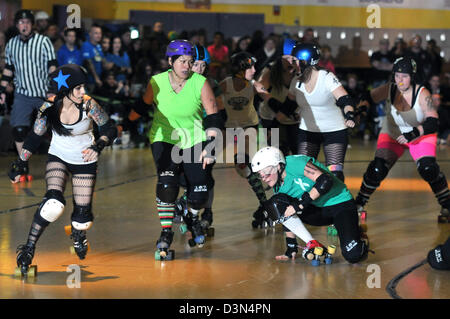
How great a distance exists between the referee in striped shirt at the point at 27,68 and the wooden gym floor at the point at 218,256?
0.71 metres

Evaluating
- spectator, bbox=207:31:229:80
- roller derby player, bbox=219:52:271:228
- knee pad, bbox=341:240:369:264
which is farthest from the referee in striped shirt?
spectator, bbox=207:31:229:80

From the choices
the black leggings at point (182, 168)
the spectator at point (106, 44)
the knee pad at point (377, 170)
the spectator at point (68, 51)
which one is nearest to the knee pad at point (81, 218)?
the black leggings at point (182, 168)

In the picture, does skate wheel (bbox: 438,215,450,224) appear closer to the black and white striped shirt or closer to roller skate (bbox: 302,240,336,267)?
roller skate (bbox: 302,240,336,267)

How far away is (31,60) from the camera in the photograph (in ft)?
25.8

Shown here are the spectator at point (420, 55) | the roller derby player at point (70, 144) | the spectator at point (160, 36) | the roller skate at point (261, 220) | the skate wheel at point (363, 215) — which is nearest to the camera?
the roller derby player at point (70, 144)

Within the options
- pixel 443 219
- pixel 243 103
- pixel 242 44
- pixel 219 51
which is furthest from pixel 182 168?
pixel 219 51

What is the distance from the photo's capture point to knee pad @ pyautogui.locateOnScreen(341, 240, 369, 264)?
15.3 feet

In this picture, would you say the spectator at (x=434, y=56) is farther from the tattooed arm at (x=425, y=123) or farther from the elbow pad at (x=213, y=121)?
the elbow pad at (x=213, y=121)

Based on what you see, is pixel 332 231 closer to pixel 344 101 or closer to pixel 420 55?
pixel 344 101

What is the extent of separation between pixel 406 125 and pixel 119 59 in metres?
5.99

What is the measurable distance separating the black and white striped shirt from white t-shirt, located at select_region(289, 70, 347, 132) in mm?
3141

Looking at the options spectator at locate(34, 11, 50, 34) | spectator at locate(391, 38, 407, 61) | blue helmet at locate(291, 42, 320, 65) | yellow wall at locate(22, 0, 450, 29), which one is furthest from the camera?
yellow wall at locate(22, 0, 450, 29)

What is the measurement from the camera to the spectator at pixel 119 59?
10.9 metres

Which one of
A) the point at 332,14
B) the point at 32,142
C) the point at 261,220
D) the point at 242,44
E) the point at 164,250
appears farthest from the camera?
the point at 332,14
